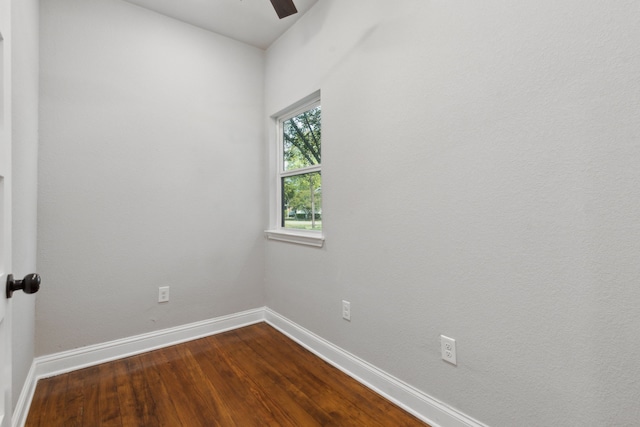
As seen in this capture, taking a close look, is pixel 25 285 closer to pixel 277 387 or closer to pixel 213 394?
pixel 213 394

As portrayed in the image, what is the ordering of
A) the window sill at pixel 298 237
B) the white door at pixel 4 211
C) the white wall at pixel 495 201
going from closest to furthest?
1. the white door at pixel 4 211
2. the white wall at pixel 495 201
3. the window sill at pixel 298 237

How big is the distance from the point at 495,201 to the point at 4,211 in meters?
1.61

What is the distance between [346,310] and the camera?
6.44ft

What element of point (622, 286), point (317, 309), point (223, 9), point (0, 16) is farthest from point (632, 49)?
point (223, 9)

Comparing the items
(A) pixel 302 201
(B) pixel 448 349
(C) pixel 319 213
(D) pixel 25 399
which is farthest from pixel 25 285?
(A) pixel 302 201

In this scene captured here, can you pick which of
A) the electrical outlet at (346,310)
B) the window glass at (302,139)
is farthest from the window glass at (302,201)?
the electrical outlet at (346,310)

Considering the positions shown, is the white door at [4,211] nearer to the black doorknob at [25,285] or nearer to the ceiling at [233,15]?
the black doorknob at [25,285]

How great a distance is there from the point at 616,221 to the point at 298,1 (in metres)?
2.38

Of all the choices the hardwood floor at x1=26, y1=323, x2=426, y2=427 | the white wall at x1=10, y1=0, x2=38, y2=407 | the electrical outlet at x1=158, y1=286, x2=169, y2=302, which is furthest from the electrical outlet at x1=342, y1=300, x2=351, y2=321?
the white wall at x1=10, y1=0, x2=38, y2=407

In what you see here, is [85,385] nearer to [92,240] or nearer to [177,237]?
[92,240]

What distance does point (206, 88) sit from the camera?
257 centimetres

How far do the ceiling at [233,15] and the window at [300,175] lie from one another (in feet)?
2.34

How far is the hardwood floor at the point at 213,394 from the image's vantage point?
1.50 meters

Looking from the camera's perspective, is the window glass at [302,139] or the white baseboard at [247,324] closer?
the white baseboard at [247,324]
